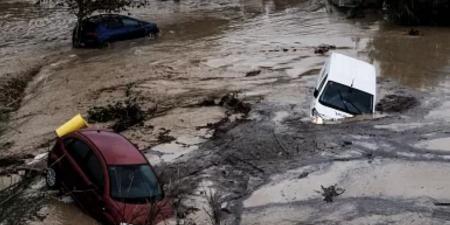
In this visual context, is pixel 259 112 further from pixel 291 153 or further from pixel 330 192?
pixel 330 192

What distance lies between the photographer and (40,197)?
15.6 ft

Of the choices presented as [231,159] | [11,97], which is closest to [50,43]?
[11,97]

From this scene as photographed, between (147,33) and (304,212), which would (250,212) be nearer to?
(304,212)

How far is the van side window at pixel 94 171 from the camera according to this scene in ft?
35.1

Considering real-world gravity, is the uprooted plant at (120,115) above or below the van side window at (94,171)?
below

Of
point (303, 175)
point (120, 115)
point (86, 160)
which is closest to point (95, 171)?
point (86, 160)

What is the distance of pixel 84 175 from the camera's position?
1095 centimetres

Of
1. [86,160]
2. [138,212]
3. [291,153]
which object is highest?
[86,160]

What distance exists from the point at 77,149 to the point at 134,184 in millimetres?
1413

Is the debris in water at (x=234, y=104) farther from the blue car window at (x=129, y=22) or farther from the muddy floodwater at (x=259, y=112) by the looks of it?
the blue car window at (x=129, y=22)

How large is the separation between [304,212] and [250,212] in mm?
956

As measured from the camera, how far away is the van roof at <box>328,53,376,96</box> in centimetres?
1602

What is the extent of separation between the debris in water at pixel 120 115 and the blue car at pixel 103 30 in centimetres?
855

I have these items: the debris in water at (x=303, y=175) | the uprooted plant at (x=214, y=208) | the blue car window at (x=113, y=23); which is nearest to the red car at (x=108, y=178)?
the uprooted plant at (x=214, y=208)
